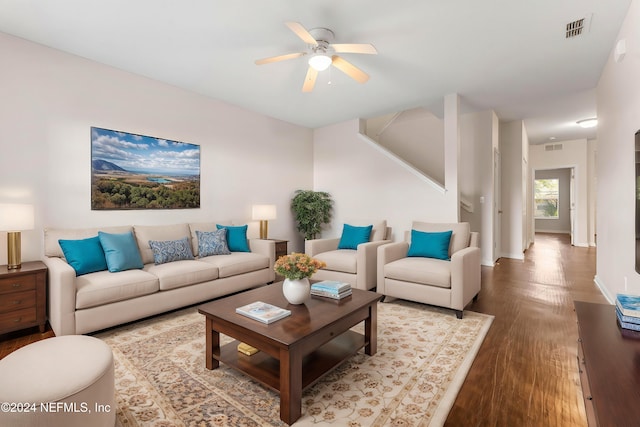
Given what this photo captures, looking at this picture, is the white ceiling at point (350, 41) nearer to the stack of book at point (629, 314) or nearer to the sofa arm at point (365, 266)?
the sofa arm at point (365, 266)

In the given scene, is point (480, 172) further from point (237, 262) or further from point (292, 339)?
point (292, 339)

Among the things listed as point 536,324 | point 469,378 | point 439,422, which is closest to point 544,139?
point 536,324

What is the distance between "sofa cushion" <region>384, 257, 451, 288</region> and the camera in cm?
312

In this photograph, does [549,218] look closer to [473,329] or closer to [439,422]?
[473,329]

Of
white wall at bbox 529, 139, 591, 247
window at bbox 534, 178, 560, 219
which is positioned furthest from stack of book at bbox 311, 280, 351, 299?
window at bbox 534, 178, 560, 219

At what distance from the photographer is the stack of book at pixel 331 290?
2342mm

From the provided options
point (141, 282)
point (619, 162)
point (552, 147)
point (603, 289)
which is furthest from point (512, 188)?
point (141, 282)

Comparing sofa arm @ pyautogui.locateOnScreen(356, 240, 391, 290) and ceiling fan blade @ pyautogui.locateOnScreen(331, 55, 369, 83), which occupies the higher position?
ceiling fan blade @ pyautogui.locateOnScreen(331, 55, 369, 83)

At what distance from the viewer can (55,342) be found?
1.57 m

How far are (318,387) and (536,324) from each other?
2.25 metres

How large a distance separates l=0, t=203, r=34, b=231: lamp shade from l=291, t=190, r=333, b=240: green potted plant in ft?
12.1

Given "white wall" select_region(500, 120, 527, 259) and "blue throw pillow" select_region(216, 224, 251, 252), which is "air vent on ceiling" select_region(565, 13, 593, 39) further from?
"blue throw pillow" select_region(216, 224, 251, 252)

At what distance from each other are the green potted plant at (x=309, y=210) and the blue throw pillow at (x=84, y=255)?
3.24m

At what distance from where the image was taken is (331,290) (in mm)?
2361
